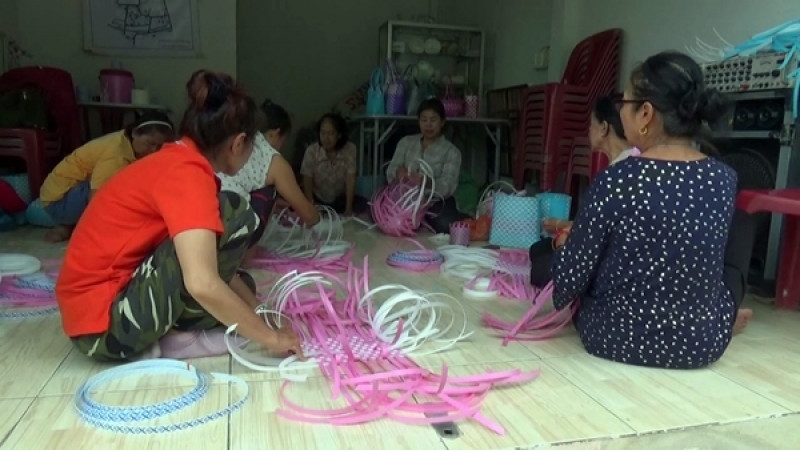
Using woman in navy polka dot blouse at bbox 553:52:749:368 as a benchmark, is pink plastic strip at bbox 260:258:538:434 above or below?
below

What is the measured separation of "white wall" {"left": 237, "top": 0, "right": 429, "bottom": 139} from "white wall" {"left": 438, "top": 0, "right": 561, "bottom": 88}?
88 centimetres

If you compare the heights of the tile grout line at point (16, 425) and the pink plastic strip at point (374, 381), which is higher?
the pink plastic strip at point (374, 381)

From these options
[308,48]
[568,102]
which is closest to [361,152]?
[308,48]

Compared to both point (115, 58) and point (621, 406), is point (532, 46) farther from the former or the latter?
point (621, 406)

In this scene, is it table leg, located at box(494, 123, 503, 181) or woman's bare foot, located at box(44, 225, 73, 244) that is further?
table leg, located at box(494, 123, 503, 181)

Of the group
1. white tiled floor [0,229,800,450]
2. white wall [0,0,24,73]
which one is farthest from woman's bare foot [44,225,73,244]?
white wall [0,0,24,73]

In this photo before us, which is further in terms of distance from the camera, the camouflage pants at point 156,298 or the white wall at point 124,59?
the white wall at point 124,59

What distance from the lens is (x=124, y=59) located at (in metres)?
4.98

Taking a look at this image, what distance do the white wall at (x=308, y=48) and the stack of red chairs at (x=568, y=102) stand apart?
2850 mm

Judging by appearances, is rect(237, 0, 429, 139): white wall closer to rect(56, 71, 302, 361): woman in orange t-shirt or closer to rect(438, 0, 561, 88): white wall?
rect(438, 0, 561, 88): white wall

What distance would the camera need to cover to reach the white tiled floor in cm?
123

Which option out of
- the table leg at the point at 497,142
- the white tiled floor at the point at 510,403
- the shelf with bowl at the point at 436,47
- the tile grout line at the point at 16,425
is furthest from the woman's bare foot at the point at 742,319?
the shelf with bowl at the point at 436,47

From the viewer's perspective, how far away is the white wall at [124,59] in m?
4.84

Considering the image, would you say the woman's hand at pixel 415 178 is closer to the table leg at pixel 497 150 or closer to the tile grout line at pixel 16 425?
the table leg at pixel 497 150
